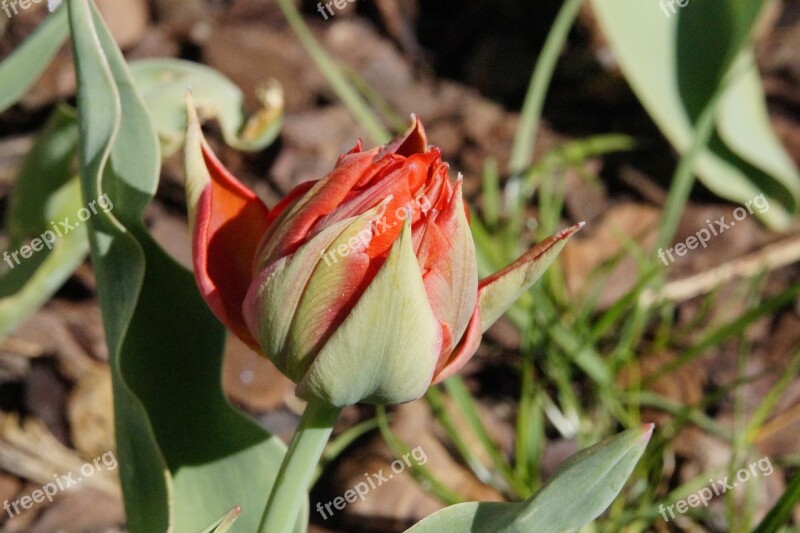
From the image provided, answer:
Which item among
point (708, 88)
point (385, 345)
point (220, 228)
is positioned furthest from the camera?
point (708, 88)

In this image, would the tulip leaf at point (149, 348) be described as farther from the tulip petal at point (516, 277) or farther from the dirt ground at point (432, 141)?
the dirt ground at point (432, 141)

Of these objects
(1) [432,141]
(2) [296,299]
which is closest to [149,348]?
(2) [296,299]

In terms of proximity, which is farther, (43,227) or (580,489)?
(43,227)

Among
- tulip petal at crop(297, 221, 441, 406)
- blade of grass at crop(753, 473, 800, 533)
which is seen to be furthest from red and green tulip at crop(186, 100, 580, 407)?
blade of grass at crop(753, 473, 800, 533)

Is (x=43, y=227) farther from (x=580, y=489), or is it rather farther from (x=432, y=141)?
(x=432, y=141)

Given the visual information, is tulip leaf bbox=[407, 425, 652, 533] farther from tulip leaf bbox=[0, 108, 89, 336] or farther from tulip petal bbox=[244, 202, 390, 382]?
tulip leaf bbox=[0, 108, 89, 336]

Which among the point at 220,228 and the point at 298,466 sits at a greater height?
the point at 220,228
